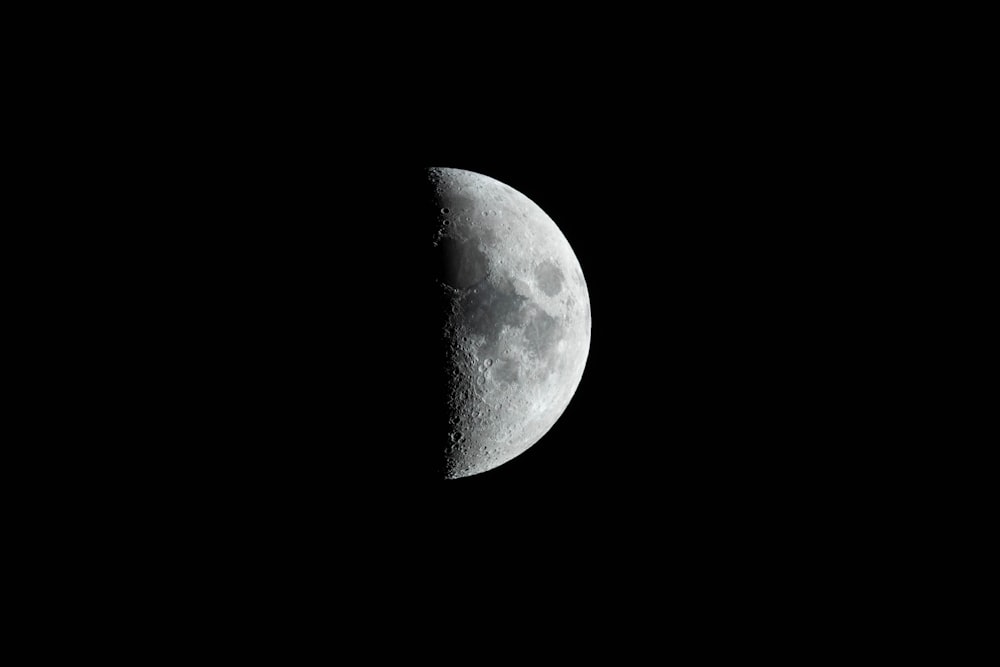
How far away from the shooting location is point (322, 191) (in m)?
3.76

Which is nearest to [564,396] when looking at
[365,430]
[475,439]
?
[475,439]

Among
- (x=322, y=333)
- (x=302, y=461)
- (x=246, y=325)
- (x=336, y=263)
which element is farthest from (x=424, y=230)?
(x=302, y=461)

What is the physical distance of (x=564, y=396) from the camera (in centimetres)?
445

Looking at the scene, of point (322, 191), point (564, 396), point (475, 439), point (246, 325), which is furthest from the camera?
point (564, 396)

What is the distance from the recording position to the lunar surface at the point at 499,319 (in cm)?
379

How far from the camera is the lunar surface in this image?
3.79 meters

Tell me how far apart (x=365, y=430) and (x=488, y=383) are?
654mm

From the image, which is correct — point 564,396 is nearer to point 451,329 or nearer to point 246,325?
point 451,329

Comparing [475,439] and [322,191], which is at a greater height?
[322,191]

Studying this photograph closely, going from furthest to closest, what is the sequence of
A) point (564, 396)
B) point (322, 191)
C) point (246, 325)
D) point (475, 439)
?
point (564, 396)
point (475, 439)
point (322, 191)
point (246, 325)

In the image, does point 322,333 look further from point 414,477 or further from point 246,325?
point 414,477

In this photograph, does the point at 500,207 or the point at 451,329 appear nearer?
the point at 451,329

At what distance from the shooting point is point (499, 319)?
3818 mm

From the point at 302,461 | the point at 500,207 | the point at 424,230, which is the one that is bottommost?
the point at 302,461
